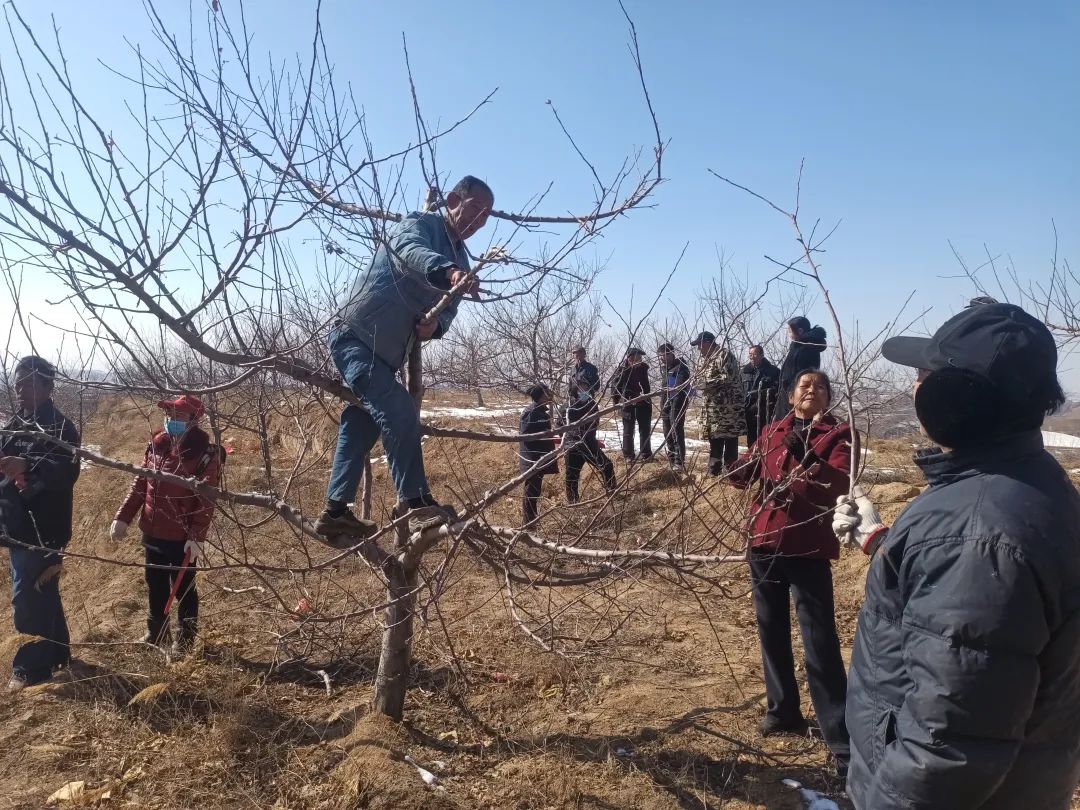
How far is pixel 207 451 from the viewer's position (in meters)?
4.06

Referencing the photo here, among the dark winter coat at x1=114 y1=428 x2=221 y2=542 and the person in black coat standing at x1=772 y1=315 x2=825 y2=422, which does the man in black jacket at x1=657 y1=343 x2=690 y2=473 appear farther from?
the dark winter coat at x1=114 y1=428 x2=221 y2=542

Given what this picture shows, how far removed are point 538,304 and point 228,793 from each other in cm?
284

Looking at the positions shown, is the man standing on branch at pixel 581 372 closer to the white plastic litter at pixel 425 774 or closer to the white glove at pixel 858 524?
the white glove at pixel 858 524

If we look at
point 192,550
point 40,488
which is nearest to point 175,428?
point 192,550

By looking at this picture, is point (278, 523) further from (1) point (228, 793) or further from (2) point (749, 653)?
(2) point (749, 653)

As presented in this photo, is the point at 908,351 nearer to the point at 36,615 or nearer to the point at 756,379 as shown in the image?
the point at 36,615

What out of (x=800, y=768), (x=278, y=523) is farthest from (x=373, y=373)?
(x=278, y=523)

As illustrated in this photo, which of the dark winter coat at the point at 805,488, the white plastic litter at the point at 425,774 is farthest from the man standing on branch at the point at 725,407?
the white plastic litter at the point at 425,774

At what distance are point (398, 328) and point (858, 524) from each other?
177 centimetres

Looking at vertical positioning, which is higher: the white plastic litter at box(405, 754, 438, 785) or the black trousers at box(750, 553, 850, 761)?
the black trousers at box(750, 553, 850, 761)

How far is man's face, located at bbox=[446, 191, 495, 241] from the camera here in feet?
8.12

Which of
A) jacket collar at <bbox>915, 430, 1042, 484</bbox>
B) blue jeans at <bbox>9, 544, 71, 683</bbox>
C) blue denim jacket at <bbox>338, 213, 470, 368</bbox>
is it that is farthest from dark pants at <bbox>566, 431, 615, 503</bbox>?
blue jeans at <bbox>9, 544, 71, 683</bbox>

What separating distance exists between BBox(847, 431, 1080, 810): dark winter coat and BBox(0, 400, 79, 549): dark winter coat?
4.17 m

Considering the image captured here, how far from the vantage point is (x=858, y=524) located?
2.18 metres
